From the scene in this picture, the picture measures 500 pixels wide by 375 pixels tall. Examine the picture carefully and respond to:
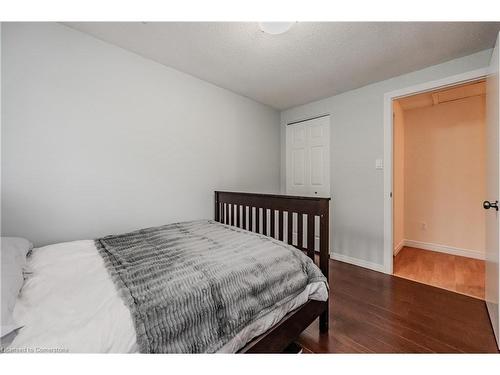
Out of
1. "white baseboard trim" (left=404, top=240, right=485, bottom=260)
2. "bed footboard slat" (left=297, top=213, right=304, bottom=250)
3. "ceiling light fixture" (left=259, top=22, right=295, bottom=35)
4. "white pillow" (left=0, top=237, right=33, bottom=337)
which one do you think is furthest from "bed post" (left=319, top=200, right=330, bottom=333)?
"white baseboard trim" (left=404, top=240, right=485, bottom=260)

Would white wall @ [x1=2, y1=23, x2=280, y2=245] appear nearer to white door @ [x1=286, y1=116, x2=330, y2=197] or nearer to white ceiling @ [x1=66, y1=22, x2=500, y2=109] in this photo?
white ceiling @ [x1=66, y1=22, x2=500, y2=109]

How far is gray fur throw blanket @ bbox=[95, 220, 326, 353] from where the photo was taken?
782mm

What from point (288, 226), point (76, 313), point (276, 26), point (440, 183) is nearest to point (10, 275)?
point (76, 313)

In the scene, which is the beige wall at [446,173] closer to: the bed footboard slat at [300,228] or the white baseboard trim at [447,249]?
the white baseboard trim at [447,249]

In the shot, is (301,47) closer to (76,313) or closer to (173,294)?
(173,294)

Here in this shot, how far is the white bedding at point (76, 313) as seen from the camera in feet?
2.08

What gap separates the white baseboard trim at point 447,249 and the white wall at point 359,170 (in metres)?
1.40

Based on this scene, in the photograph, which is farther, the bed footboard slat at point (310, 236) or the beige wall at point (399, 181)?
the beige wall at point (399, 181)

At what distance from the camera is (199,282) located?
930 millimetres

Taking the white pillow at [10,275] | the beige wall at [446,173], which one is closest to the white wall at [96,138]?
the white pillow at [10,275]

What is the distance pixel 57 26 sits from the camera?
1603 millimetres
